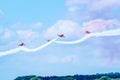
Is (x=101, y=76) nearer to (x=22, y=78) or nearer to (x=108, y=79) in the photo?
(x=108, y=79)

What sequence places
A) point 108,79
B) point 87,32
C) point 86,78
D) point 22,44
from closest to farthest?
point 87,32 → point 22,44 → point 108,79 → point 86,78

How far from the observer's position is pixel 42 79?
72812mm

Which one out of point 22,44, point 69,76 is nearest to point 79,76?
point 69,76

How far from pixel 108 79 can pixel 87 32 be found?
2667 centimetres

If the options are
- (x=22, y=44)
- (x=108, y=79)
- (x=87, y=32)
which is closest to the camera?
(x=87, y=32)

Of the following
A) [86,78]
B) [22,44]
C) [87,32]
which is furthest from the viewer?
[86,78]

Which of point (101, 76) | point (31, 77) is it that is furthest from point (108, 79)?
point (31, 77)

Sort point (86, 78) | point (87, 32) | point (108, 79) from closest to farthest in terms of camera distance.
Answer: point (87, 32)
point (108, 79)
point (86, 78)

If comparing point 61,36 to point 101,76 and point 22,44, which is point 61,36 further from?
point 101,76

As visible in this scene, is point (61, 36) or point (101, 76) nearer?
point (61, 36)

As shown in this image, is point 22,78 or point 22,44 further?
point 22,78

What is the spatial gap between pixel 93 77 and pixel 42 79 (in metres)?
9.09

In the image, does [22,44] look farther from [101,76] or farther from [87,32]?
[101,76]

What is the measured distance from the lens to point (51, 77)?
74.8 m
